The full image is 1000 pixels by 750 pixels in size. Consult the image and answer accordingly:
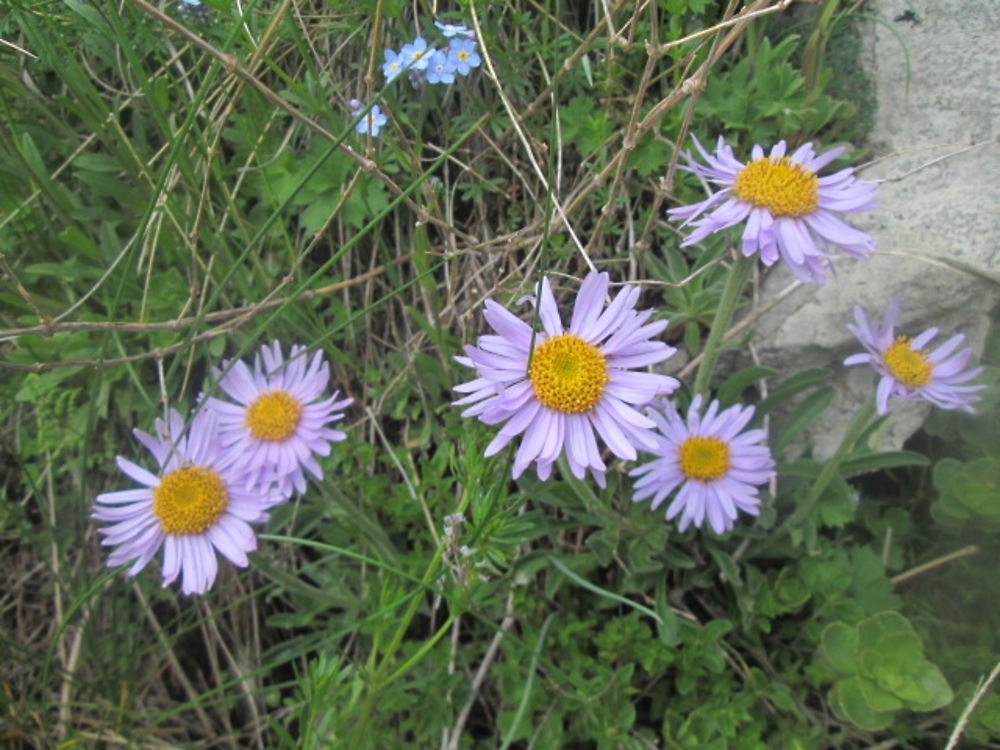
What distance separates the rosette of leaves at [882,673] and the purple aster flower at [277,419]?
133 centimetres

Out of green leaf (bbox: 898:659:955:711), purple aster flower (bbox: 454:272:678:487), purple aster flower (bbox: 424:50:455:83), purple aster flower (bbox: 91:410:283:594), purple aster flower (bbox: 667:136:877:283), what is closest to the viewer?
purple aster flower (bbox: 454:272:678:487)

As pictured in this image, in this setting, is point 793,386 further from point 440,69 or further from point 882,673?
point 440,69

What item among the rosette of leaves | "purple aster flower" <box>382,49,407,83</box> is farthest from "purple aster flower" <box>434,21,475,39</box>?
the rosette of leaves

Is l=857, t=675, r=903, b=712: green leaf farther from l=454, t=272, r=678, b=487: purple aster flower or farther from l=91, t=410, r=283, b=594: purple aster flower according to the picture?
l=91, t=410, r=283, b=594: purple aster flower

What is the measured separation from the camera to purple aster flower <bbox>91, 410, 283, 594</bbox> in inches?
80.5

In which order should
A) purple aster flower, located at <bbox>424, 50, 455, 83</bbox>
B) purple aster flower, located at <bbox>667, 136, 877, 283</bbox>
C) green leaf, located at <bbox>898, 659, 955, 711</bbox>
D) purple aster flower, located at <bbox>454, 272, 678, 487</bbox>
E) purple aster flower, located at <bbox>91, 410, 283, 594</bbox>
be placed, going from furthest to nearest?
purple aster flower, located at <bbox>424, 50, 455, 83</bbox> → purple aster flower, located at <bbox>91, 410, 283, 594</bbox> → green leaf, located at <bbox>898, 659, 955, 711</bbox> → purple aster flower, located at <bbox>667, 136, 877, 283</bbox> → purple aster flower, located at <bbox>454, 272, 678, 487</bbox>

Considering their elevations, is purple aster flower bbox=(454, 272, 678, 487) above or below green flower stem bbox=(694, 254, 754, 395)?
below

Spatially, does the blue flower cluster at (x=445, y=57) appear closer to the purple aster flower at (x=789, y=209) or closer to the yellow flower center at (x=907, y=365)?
the purple aster flower at (x=789, y=209)

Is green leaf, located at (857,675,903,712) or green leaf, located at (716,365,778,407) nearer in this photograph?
green leaf, located at (857,675,903,712)

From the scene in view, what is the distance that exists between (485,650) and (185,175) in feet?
4.78

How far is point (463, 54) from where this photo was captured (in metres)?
2.15

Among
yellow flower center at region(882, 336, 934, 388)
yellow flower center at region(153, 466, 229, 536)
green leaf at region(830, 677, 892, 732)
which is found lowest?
green leaf at region(830, 677, 892, 732)

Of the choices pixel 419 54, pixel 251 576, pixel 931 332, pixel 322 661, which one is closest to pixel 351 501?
pixel 251 576

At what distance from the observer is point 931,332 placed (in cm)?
196
